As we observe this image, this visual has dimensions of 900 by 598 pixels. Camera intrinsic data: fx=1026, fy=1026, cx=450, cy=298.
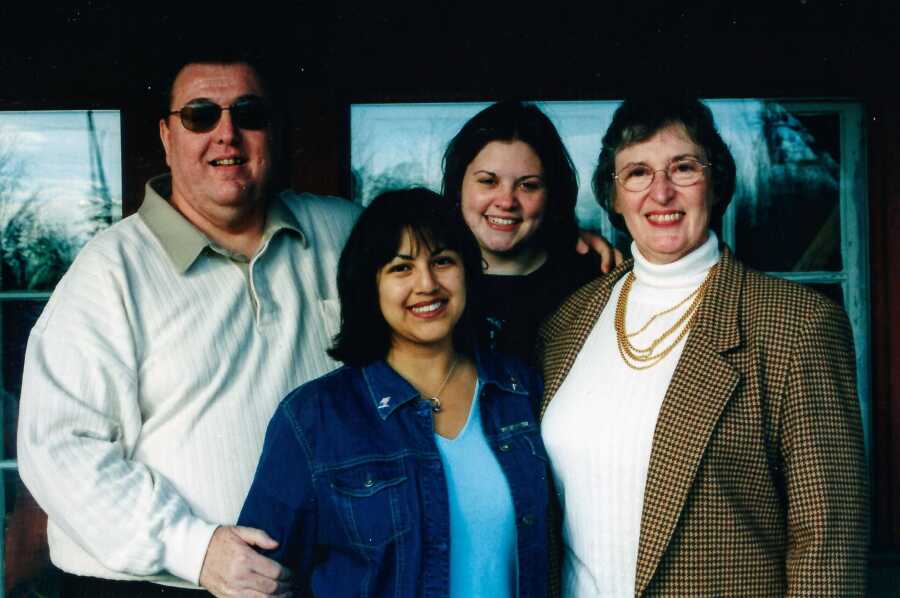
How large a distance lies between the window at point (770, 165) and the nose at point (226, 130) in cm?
119

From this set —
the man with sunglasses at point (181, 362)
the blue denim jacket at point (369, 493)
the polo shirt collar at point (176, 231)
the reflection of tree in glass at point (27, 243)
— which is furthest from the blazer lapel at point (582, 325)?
the reflection of tree in glass at point (27, 243)

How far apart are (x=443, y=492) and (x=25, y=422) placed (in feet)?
3.33

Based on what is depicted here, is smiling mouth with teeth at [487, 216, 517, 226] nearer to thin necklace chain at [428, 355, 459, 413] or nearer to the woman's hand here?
the woman's hand

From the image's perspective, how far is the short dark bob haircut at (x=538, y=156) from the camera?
3.14 meters

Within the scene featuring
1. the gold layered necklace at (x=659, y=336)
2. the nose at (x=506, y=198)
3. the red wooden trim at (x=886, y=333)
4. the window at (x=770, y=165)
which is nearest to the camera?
the gold layered necklace at (x=659, y=336)

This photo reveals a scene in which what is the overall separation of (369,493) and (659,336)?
80 cm

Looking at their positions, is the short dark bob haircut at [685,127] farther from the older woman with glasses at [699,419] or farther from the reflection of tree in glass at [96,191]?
the reflection of tree in glass at [96,191]

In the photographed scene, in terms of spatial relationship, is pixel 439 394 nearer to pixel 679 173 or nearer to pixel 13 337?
pixel 679 173

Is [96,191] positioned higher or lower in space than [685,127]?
lower

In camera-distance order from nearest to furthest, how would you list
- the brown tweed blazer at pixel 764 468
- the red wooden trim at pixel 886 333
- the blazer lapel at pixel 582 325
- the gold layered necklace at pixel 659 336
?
1. the brown tweed blazer at pixel 764 468
2. the gold layered necklace at pixel 659 336
3. the blazer lapel at pixel 582 325
4. the red wooden trim at pixel 886 333

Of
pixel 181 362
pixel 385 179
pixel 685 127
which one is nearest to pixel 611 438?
pixel 685 127

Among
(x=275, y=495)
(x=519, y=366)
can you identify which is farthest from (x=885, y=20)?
(x=275, y=495)

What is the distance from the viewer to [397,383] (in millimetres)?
2400

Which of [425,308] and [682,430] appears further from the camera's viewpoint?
[425,308]
